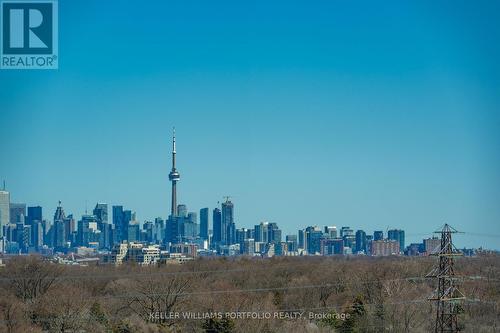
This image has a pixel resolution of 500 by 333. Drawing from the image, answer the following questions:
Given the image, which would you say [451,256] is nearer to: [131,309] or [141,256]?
[131,309]

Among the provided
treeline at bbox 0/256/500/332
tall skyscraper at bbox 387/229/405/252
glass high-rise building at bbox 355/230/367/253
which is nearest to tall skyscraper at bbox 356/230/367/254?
glass high-rise building at bbox 355/230/367/253

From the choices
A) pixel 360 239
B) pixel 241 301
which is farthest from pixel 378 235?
pixel 241 301

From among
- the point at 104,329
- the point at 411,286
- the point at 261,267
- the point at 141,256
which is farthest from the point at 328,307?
the point at 141,256

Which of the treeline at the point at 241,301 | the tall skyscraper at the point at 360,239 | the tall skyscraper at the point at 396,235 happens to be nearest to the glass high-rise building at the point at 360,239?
the tall skyscraper at the point at 360,239

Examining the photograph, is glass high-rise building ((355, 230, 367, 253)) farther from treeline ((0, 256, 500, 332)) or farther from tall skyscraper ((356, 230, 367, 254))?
treeline ((0, 256, 500, 332))

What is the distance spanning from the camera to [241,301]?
41812 mm

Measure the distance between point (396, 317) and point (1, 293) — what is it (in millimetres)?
21669

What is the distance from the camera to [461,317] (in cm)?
3681

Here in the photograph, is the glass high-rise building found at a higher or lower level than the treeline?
lower

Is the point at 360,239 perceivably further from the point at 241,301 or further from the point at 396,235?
the point at 241,301

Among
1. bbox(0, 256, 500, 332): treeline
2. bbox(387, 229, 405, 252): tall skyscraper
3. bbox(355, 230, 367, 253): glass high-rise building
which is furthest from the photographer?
bbox(355, 230, 367, 253): glass high-rise building

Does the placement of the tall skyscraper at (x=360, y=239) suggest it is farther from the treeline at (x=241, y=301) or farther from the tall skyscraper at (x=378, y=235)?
Result: the treeline at (x=241, y=301)

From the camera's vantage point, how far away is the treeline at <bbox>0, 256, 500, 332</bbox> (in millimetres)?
35250

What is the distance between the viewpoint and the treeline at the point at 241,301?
3525cm
